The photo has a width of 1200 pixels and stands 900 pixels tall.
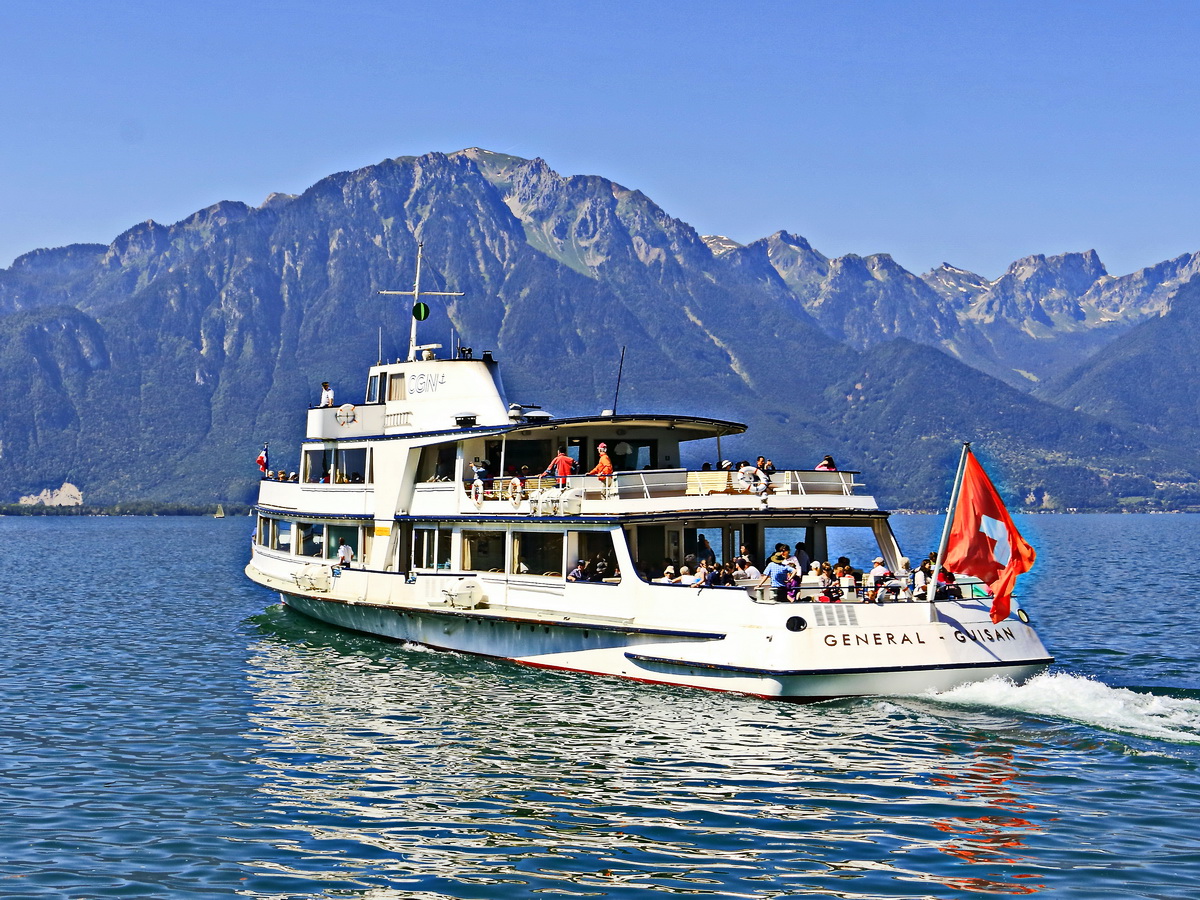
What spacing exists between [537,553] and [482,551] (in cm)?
216

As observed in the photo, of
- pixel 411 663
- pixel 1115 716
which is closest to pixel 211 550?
pixel 411 663

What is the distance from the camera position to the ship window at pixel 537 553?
28578mm

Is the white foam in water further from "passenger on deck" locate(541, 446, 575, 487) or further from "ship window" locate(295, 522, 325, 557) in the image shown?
"ship window" locate(295, 522, 325, 557)

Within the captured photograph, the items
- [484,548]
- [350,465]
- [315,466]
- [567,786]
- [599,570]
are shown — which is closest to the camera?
[567,786]

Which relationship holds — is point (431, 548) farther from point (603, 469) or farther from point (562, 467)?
point (603, 469)

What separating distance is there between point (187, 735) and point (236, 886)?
835 centimetres

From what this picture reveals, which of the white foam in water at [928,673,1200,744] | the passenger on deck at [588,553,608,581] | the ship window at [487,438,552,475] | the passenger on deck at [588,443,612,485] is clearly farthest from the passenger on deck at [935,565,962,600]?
the ship window at [487,438,552,475]

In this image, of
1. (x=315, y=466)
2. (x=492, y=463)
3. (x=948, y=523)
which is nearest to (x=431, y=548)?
(x=492, y=463)

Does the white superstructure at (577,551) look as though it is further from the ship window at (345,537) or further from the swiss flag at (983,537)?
the swiss flag at (983,537)

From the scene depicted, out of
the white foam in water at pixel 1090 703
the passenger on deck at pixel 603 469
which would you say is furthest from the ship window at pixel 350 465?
the white foam in water at pixel 1090 703

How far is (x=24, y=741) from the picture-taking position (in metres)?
21.6

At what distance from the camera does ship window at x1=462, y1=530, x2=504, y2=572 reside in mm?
30406

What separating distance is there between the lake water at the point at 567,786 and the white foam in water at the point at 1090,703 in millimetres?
64

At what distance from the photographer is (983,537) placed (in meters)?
23.8
